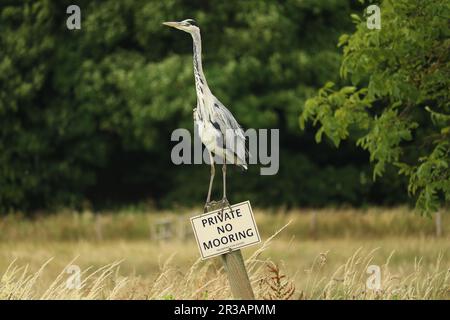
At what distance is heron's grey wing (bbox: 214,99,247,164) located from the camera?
7180 millimetres

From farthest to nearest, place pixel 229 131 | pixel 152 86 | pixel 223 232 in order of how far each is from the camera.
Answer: pixel 152 86
pixel 229 131
pixel 223 232

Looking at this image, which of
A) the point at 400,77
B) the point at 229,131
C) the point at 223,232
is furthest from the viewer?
the point at 400,77

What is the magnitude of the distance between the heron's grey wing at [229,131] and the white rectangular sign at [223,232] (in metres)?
0.46

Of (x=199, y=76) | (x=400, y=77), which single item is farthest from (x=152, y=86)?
(x=199, y=76)

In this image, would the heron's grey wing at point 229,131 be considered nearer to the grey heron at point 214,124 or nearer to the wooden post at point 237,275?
the grey heron at point 214,124

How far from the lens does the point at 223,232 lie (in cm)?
696

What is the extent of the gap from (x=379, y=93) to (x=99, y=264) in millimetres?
8198

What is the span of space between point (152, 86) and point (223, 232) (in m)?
17.8

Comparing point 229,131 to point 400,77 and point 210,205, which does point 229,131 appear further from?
point 400,77

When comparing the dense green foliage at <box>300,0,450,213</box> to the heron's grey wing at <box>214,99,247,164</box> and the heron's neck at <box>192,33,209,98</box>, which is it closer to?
the heron's grey wing at <box>214,99,247,164</box>

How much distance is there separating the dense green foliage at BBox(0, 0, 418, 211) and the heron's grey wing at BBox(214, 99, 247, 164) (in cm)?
1699

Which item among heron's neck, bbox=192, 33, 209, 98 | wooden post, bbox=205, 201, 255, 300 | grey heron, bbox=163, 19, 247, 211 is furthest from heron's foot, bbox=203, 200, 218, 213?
heron's neck, bbox=192, 33, 209, 98

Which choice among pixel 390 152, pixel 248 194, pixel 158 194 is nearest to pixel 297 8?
pixel 248 194

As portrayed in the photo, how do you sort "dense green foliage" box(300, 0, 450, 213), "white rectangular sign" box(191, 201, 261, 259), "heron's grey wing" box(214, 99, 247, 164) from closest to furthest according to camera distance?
"white rectangular sign" box(191, 201, 261, 259), "heron's grey wing" box(214, 99, 247, 164), "dense green foliage" box(300, 0, 450, 213)
